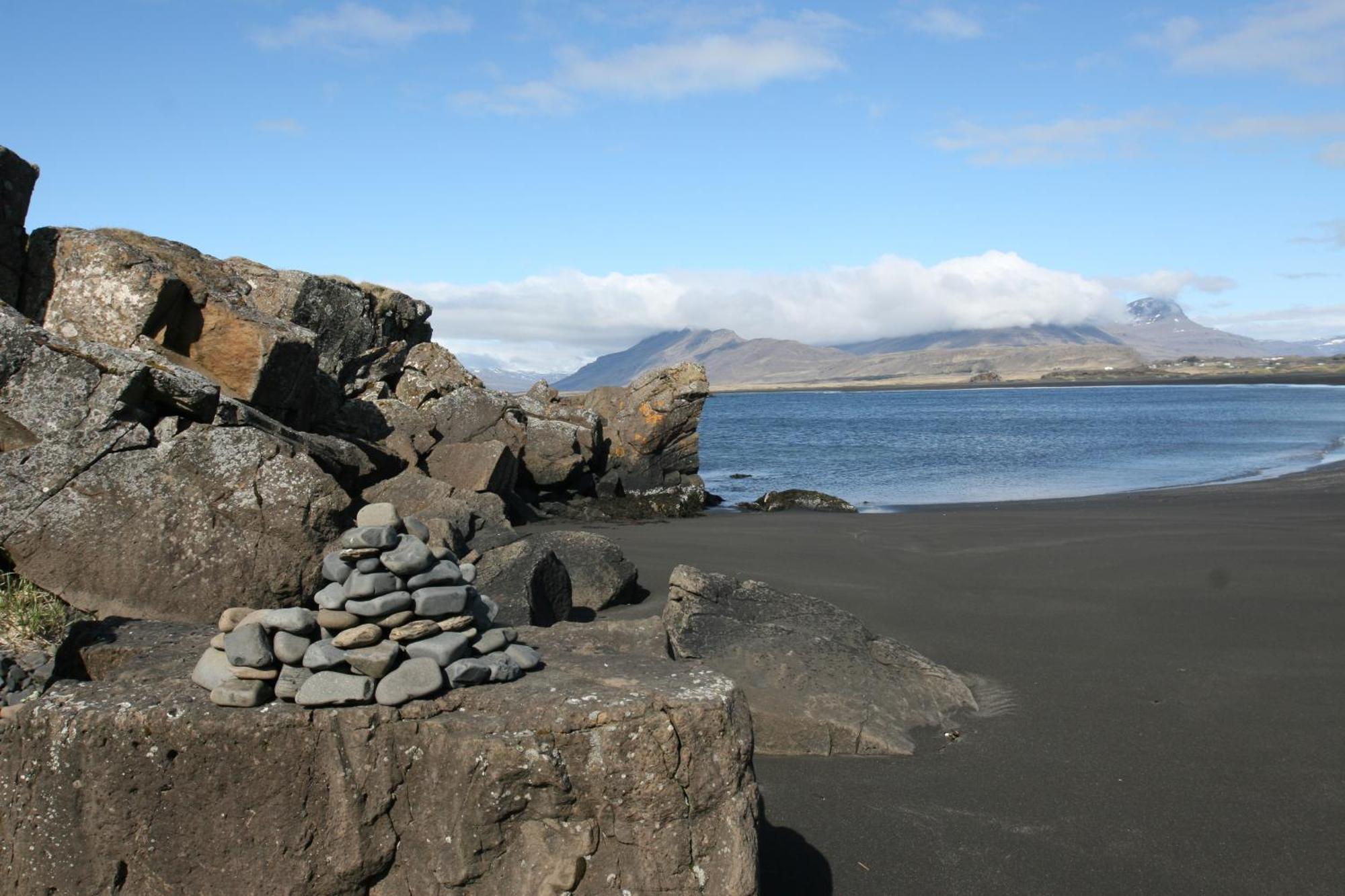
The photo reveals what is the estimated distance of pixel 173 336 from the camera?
1225cm

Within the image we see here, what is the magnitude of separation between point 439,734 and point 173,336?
937 cm

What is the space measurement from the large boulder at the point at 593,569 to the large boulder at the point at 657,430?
13.6 meters

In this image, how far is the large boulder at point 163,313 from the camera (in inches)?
452

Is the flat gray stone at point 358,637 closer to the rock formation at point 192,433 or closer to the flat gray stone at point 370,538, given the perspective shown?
the flat gray stone at point 370,538

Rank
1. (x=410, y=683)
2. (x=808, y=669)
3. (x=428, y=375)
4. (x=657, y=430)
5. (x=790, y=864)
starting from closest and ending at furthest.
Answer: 1. (x=410, y=683)
2. (x=790, y=864)
3. (x=808, y=669)
4. (x=428, y=375)
5. (x=657, y=430)

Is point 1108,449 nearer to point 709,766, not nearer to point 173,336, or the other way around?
point 173,336

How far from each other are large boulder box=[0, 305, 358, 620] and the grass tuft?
10cm

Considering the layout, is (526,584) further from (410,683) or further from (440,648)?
(410,683)

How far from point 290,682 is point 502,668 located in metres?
0.97

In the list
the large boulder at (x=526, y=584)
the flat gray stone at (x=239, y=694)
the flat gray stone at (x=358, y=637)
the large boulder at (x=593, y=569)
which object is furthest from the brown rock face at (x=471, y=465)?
the flat gray stone at (x=239, y=694)

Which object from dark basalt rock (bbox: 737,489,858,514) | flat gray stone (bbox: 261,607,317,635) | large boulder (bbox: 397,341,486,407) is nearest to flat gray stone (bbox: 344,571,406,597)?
flat gray stone (bbox: 261,607,317,635)

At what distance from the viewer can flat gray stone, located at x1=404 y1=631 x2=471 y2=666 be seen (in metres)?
4.96

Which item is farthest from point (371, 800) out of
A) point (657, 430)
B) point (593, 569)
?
point (657, 430)

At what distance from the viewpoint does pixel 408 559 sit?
A: 5117mm
